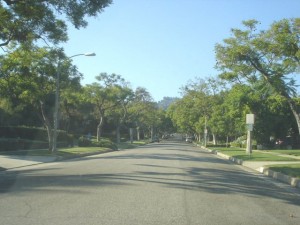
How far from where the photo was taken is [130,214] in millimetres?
10023

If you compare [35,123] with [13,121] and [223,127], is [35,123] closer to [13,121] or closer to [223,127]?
[13,121]

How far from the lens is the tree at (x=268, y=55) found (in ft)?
97.9

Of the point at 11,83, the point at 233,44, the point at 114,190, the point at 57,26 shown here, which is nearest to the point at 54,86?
the point at 11,83

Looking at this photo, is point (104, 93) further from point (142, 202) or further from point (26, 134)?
point (142, 202)

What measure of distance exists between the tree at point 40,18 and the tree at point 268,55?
1475 centimetres

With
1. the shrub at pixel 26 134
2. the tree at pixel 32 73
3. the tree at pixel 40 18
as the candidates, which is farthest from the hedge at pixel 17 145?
the tree at pixel 40 18

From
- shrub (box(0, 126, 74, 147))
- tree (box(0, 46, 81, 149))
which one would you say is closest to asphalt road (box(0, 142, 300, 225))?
tree (box(0, 46, 81, 149))

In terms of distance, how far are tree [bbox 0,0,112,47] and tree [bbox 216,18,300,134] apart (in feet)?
48.4

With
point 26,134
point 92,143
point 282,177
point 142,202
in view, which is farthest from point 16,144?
point 142,202

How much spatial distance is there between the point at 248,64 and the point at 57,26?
57.3 feet

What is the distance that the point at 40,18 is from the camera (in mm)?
19922

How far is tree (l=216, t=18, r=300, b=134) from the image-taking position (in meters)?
29.8

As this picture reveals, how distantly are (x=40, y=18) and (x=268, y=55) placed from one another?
18.4 metres

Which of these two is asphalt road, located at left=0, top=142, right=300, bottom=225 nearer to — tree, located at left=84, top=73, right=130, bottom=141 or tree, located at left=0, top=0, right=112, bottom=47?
tree, located at left=0, top=0, right=112, bottom=47
